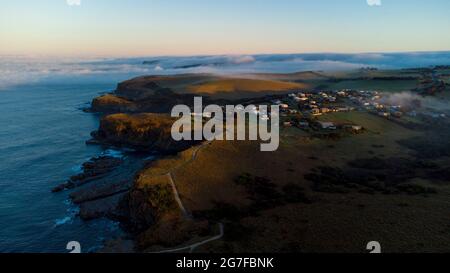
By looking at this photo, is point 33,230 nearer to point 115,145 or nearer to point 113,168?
point 113,168

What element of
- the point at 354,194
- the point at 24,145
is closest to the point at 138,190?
the point at 354,194

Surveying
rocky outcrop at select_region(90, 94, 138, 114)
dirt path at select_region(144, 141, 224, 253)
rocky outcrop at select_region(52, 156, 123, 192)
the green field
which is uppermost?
the green field

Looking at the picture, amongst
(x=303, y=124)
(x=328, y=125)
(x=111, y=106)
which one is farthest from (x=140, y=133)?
(x=111, y=106)

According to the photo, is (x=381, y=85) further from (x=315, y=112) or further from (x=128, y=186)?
(x=128, y=186)

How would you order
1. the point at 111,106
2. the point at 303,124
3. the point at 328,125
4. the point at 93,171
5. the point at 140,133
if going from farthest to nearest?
the point at 111,106, the point at 140,133, the point at 303,124, the point at 328,125, the point at 93,171

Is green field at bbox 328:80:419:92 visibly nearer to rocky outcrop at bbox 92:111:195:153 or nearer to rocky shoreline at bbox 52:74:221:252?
rocky outcrop at bbox 92:111:195:153

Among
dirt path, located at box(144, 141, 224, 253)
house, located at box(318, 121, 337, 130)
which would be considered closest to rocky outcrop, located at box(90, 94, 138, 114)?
house, located at box(318, 121, 337, 130)

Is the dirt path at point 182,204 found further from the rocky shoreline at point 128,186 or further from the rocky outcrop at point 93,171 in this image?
the rocky outcrop at point 93,171

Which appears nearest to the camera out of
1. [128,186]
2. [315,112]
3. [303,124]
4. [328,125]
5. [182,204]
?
[182,204]
